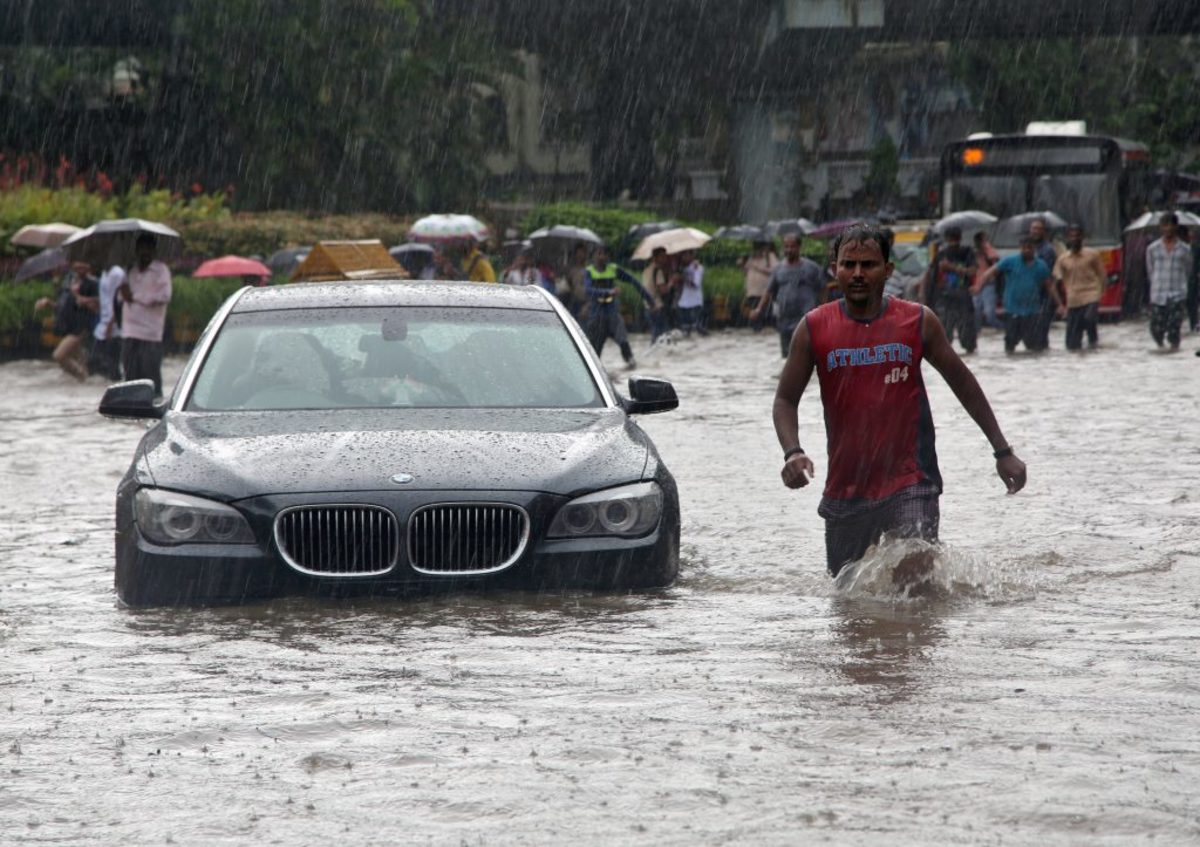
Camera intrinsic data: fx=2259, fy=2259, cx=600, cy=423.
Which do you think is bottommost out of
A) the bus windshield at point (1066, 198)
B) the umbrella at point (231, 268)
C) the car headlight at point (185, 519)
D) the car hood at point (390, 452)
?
the car headlight at point (185, 519)

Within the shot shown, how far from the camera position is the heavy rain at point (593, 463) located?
5.51 metres

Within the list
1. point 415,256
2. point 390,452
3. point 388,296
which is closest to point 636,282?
point 415,256

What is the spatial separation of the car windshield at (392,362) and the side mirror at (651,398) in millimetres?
155

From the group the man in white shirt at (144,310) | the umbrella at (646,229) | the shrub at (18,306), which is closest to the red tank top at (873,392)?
the man in white shirt at (144,310)

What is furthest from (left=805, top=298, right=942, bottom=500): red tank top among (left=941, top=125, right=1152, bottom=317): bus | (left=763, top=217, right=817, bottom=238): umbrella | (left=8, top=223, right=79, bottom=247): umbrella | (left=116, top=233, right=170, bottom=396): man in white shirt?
(left=763, top=217, right=817, bottom=238): umbrella

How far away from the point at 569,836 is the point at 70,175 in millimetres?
41371

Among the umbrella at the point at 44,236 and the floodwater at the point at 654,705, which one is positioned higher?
the umbrella at the point at 44,236

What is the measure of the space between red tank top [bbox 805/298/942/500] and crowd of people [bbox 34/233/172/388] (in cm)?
1079

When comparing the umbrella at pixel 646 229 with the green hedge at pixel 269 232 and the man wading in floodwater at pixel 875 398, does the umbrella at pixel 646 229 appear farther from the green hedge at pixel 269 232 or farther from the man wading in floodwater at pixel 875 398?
the man wading in floodwater at pixel 875 398

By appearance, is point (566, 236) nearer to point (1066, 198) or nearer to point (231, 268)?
Answer: point (231, 268)

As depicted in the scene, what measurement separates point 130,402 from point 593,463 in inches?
76.1

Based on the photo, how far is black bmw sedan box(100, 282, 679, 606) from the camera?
310 inches

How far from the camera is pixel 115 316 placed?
2305 centimetres

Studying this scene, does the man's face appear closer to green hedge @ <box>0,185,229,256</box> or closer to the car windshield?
the car windshield
